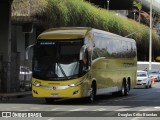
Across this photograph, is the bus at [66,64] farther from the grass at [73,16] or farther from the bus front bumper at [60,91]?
the grass at [73,16]

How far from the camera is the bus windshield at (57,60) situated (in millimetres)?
23484

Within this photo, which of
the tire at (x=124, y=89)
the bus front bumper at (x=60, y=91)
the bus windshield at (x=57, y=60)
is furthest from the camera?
the tire at (x=124, y=89)

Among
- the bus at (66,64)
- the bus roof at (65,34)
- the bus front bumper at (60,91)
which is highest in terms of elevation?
the bus roof at (65,34)

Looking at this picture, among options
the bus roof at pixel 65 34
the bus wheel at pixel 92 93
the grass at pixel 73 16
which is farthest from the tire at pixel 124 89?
the grass at pixel 73 16

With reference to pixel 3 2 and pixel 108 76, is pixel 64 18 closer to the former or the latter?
pixel 3 2

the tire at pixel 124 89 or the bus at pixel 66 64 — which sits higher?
the bus at pixel 66 64

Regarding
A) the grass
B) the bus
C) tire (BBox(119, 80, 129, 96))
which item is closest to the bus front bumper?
the bus

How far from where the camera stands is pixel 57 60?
23.7 metres

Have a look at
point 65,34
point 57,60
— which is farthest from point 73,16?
point 57,60

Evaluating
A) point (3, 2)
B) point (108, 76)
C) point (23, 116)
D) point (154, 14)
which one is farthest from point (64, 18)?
point (154, 14)

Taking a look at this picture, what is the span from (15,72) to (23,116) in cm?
1825

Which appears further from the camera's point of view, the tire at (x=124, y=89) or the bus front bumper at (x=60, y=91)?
the tire at (x=124, y=89)

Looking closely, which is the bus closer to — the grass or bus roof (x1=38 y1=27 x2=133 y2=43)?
bus roof (x1=38 y1=27 x2=133 y2=43)

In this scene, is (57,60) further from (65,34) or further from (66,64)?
(65,34)
